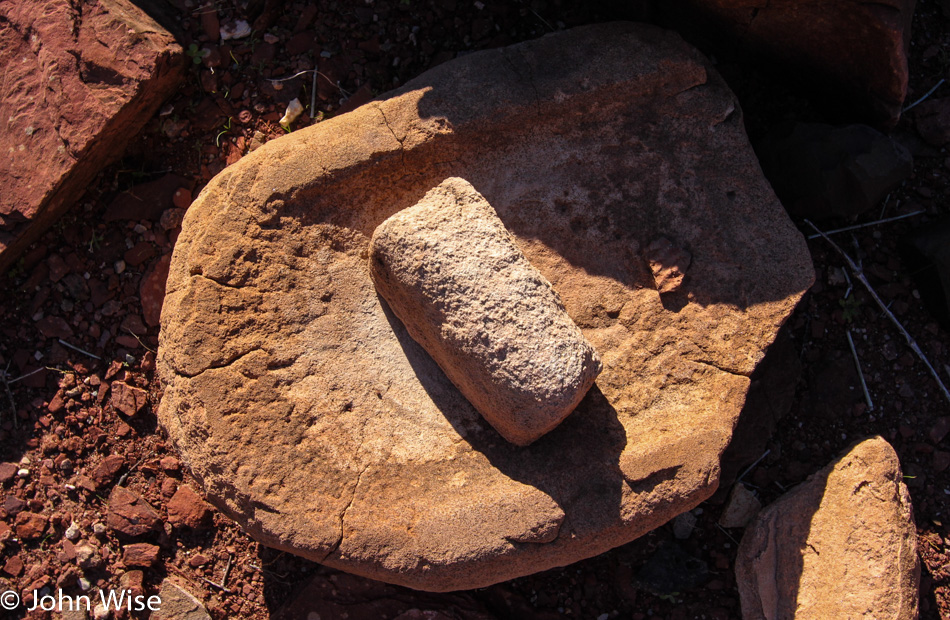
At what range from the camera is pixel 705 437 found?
8.68 ft

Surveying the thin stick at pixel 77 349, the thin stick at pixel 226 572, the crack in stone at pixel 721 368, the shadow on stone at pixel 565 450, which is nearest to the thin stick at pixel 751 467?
the crack in stone at pixel 721 368

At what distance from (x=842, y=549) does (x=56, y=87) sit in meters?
3.93

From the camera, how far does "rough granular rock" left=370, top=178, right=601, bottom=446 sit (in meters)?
2.51

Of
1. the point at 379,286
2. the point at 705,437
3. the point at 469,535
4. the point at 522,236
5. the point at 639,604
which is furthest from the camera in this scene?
the point at 639,604

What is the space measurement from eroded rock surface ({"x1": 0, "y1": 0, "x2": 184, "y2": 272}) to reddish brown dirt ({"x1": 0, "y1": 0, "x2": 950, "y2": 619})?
30 cm

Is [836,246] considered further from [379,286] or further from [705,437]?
[379,286]

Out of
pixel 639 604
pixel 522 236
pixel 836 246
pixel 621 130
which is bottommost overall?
pixel 639 604

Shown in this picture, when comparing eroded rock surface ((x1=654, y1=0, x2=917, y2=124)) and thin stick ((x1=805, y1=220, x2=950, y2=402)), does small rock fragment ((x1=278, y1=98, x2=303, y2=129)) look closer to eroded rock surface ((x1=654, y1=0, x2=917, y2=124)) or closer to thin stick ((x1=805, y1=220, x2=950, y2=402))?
eroded rock surface ((x1=654, y1=0, x2=917, y2=124))

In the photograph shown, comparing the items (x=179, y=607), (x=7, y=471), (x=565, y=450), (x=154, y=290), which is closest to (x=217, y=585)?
(x=179, y=607)

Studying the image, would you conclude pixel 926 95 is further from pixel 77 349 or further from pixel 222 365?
pixel 77 349

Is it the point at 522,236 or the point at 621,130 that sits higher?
the point at 621,130

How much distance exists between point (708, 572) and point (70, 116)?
3.57m

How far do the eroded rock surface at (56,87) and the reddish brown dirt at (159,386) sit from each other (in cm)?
30

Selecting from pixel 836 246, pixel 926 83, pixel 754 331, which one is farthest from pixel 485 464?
pixel 926 83
